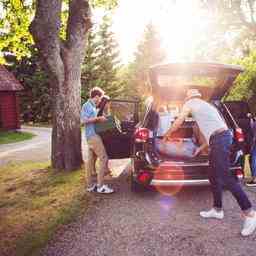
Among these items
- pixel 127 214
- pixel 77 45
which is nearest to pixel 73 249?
pixel 127 214

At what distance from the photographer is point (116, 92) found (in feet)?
132

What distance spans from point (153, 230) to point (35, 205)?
244 cm

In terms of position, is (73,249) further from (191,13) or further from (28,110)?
(28,110)

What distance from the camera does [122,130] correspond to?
8.52 m

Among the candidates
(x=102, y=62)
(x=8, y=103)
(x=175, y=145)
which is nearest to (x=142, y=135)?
(x=175, y=145)

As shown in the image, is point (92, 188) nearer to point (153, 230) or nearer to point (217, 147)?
point (153, 230)

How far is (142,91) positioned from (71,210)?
43.4 meters

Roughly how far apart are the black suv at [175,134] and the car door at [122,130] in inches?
0.9

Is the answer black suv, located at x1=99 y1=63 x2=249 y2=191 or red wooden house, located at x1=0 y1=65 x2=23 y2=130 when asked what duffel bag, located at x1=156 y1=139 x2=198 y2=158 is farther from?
red wooden house, located at x1=0 y1=65 x2=23 y2=130

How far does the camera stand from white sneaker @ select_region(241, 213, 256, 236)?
16.9 feet

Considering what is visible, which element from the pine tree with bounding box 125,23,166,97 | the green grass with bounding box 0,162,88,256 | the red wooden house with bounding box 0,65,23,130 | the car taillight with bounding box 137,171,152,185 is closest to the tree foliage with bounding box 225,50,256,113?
the green grass with bounding box 0,162,88,256

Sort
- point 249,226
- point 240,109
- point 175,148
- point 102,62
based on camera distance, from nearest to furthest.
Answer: point 249,226 < point 175,148 < point 240,109 < point 102,62

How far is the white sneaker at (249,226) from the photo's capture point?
516 centimetres

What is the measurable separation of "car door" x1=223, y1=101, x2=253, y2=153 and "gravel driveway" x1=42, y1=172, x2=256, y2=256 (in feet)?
4.07
